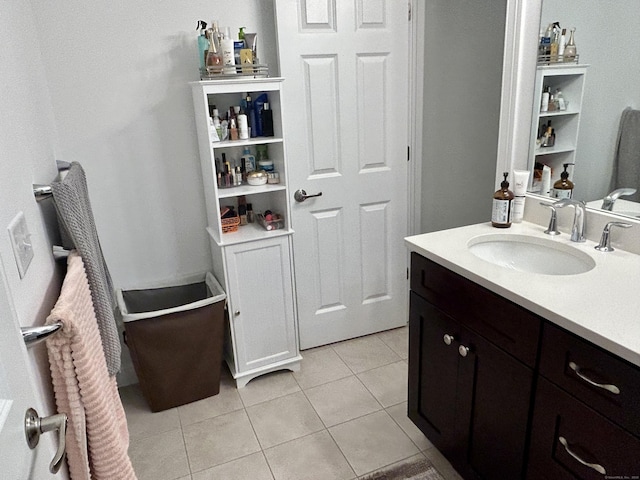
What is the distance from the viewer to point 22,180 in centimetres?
113

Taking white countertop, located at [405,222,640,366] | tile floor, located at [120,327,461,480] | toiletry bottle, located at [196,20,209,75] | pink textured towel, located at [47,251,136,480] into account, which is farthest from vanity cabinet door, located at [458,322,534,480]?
toiletry bottle, located at [196,20,209,75]

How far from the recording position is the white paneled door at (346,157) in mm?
2316

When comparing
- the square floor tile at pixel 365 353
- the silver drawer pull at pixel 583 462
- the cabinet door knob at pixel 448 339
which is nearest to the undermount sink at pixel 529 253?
the cabinet door knob at pixel 448 339

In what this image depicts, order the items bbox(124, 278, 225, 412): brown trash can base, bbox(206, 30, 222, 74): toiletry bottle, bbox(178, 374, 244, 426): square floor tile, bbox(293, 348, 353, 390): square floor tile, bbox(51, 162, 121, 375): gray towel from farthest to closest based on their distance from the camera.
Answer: bbox(293, 348, 353, 390): square floor tile → bbox(178, 374, 244, 426): square floor tile → bbox(124, 278, 225, 412): brown trash can base → bbox(206, 30, 222, 74): toiletry bottle → bbox(51, 162, 121, 375): gray towel

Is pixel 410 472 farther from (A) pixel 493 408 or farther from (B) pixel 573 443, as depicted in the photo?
(B) pixel 573 443

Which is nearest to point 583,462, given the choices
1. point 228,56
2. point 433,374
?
point 433,374

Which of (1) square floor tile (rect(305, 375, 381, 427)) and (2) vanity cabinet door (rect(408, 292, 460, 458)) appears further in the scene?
(1) square floor tile (rect(305, 375, 381, 427))

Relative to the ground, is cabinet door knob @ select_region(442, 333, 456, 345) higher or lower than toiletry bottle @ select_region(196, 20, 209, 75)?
lower

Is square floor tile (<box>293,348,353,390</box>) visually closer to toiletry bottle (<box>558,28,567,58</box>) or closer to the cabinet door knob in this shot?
the cabinet door knob

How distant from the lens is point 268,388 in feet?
8.02

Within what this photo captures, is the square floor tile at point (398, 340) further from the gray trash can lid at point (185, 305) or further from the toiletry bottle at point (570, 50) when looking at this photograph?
the toiletry bottle at point (570, 50)

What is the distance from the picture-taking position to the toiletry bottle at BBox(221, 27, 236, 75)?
80.5 inches

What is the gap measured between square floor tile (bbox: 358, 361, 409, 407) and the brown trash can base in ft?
2.57

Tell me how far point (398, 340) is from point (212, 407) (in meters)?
1.14
